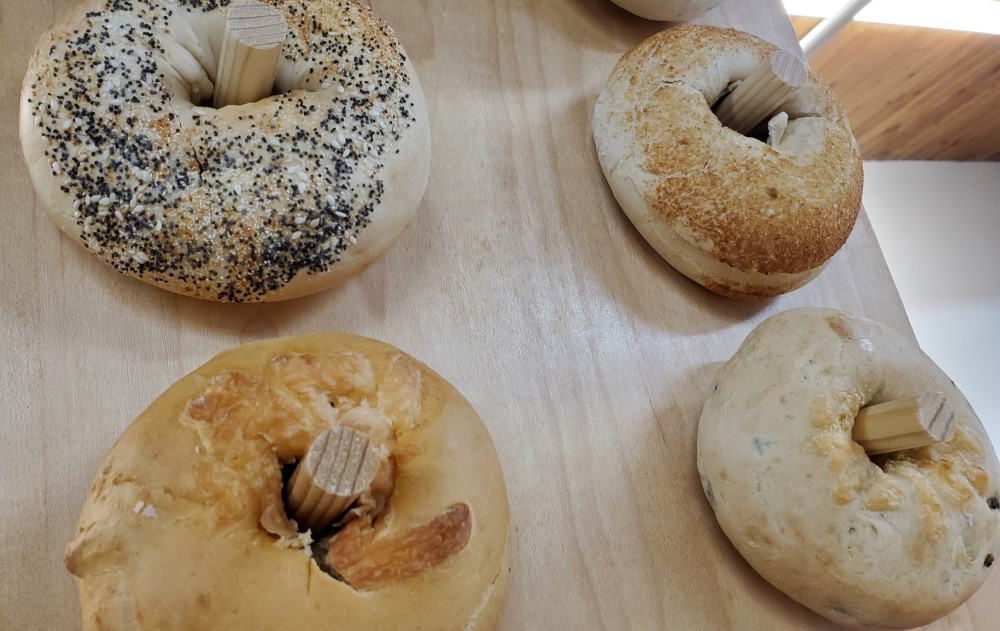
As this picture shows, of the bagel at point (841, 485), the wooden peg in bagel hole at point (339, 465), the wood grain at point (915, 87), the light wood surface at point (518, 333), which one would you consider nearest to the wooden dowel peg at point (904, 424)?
the bagel at point (841, 485)

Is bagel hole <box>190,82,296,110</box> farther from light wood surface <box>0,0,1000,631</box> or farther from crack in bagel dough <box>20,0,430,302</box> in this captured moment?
light wood surface <box>0,0,1000,631</box>

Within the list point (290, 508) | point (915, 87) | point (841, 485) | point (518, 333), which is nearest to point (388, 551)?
point (290, 508)

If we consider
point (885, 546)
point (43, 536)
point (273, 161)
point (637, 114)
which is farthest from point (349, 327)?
point (885, 546)

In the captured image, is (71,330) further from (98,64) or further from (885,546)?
(885,546)

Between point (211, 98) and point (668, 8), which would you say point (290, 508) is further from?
point (668, 8)

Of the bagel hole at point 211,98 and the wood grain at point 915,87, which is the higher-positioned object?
the bagel hole at point 211,98

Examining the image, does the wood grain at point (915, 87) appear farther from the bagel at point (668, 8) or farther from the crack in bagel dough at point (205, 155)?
the crack in bagel dough at point (205, 155)
